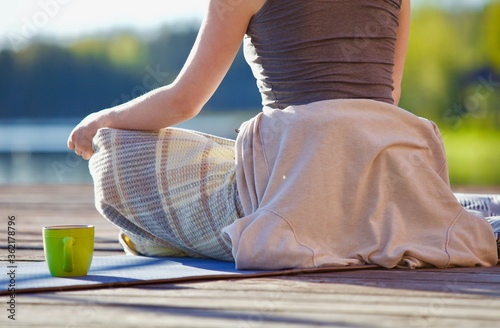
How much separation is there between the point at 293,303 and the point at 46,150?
423 inches

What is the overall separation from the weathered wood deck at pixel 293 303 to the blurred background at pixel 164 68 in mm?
11980

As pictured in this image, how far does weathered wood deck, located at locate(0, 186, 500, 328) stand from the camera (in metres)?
1.32

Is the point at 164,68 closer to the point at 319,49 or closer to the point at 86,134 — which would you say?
the point at 86,134

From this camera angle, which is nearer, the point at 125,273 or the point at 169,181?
the point at 125,273

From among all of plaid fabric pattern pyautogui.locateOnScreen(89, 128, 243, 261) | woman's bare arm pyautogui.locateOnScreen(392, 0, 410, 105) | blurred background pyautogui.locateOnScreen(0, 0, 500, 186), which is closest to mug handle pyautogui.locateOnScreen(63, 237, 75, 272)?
plaid fabric pattern pyautogui.locateOnScreen(89, 128, 243, 261)

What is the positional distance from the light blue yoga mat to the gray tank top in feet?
1.35

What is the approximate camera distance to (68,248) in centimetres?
178

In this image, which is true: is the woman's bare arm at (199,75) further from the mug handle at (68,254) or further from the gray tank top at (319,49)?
the mug handle at (68,254)

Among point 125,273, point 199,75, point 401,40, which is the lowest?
point 125,273

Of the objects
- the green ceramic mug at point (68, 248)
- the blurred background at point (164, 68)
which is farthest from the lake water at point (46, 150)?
the green ceramic mug at point (68, 248)

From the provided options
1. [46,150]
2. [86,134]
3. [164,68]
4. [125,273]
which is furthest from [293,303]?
[164,68]

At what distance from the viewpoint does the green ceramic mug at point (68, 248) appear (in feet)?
5.80

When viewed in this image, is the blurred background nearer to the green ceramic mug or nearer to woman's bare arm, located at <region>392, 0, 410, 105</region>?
woman's bare arm, located at <region>392, 0, 410, 105</region>

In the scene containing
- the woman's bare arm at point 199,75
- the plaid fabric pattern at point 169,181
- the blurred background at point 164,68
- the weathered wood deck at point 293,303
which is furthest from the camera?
the blurred background at point 164,68
